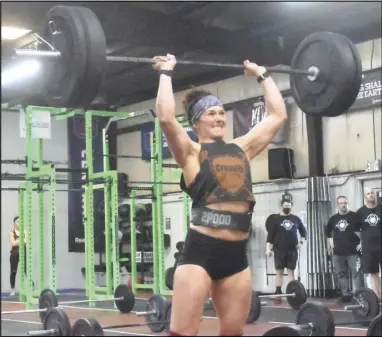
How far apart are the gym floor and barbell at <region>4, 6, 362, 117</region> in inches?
81.7

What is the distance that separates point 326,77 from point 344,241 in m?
4.08

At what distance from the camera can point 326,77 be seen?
329 centimetres

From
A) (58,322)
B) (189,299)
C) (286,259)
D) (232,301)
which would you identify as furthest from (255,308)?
(189,299)

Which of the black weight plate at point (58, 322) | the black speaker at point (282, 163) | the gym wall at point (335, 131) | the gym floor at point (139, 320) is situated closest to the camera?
the black weight plate at point (58, 322)

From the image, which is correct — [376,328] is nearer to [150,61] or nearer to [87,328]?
[87,328]

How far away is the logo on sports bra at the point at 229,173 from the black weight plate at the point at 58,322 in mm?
2216

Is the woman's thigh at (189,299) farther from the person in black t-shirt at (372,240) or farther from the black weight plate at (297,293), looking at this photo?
the person in black t-shirt at (372,240)

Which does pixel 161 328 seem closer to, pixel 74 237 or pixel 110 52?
pixel 110 52

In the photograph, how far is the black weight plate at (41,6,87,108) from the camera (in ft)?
9.27

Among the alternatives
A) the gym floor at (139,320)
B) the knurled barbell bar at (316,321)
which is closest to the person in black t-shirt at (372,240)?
the gym floor at (139,320)

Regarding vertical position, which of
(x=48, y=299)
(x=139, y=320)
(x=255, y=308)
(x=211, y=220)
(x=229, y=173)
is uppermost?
(x=229, y=173)

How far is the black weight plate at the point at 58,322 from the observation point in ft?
13.5

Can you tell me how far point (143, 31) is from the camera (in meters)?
6.83

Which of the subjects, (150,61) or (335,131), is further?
(335,131)
